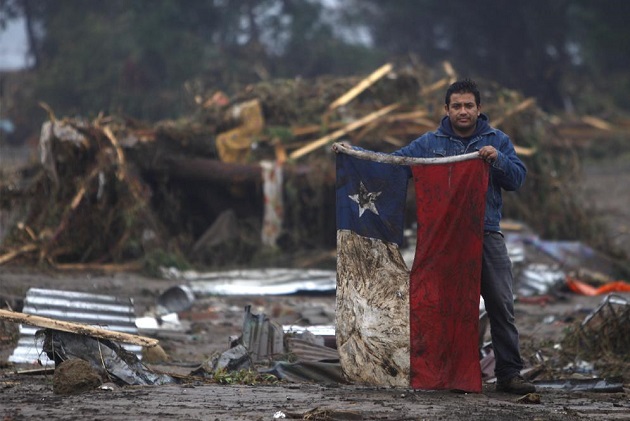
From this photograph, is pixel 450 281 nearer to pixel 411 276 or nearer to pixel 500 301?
pixel 411 276

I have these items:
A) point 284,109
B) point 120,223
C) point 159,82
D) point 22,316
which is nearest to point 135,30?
point 159,82

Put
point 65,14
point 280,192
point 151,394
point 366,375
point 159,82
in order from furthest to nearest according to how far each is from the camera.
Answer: point 65,14 → point 159,82 → point 280,192 → point 366,375 → point 151,394

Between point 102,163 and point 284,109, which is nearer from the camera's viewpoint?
point 102,163

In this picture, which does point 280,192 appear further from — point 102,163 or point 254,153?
point 102,163

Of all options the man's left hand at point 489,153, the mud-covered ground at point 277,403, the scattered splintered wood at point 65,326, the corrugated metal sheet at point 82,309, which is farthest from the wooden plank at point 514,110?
the scattered splintered wood at point 65,326

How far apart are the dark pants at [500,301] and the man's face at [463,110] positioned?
24.0 inches

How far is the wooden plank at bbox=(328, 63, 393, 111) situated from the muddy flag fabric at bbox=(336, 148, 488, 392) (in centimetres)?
993

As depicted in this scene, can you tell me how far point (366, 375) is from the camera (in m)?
5.80

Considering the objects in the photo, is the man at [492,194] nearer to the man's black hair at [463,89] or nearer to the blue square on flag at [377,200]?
the man's black hair at [463,89]

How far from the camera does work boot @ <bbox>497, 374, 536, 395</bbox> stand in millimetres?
5762

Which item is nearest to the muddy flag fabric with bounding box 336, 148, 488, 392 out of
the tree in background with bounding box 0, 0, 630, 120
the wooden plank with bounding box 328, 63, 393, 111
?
the wooden plank with bounding box 328, 63, 393, 111

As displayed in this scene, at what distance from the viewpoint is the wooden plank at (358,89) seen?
52.0ft

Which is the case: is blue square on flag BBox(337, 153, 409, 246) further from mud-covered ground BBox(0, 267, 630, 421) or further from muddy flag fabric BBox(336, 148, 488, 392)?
mud-covered ground BBox(0, 267, 630, 421)

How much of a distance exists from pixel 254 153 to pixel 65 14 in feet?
78.3
